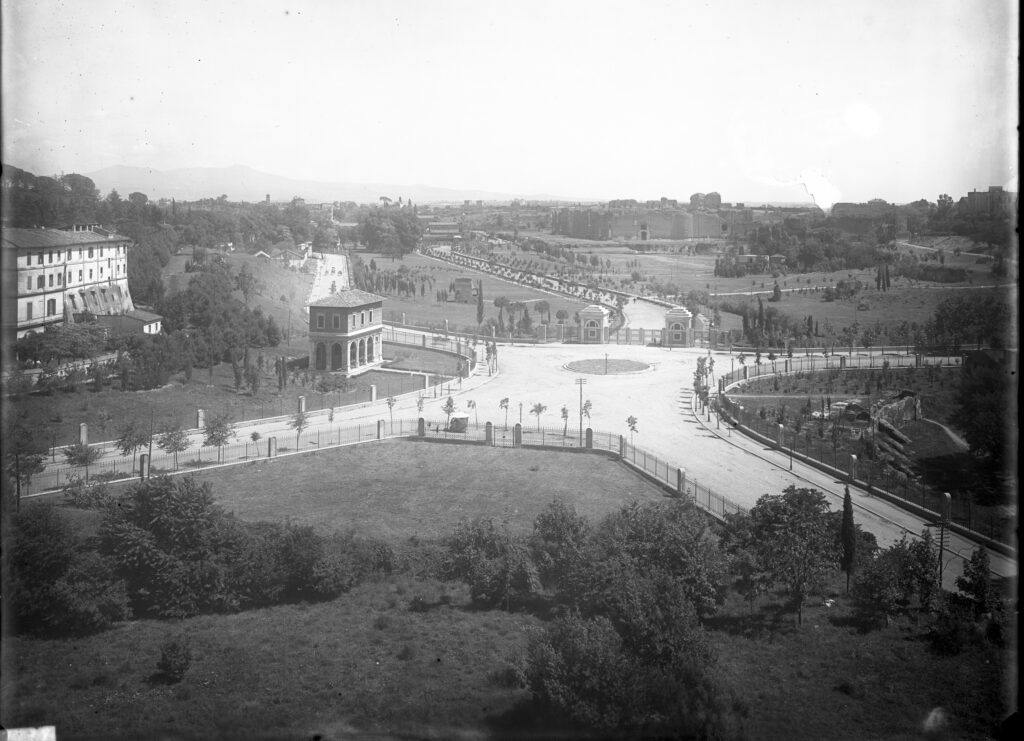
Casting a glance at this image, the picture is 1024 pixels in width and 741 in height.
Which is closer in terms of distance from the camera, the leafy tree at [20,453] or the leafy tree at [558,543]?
the leafy tree at [558,543]

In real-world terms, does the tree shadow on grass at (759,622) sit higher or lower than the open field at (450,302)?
lower

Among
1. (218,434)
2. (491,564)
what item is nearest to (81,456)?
(218,434)

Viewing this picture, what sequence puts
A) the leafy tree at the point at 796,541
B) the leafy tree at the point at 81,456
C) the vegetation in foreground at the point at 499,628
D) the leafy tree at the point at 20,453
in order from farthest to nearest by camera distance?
1. the leafy tree at the point at 81,456
2. the leafy tree at the point at 20,453
3. the leafy tree at the point at 796,541
4. the vegetation in foreground at the point at 499,628

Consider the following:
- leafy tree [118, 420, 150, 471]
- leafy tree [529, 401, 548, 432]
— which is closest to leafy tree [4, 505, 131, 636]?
leafy tree [118, 420, 150, 471]

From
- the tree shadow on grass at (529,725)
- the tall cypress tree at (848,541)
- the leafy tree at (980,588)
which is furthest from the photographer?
the tall cypress tree at (848,541)

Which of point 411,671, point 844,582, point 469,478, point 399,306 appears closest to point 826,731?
point 844,582

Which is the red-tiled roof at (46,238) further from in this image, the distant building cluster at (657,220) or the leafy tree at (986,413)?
the leafy tree at (986,413)

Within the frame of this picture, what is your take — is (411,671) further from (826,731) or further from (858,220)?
(858,220)

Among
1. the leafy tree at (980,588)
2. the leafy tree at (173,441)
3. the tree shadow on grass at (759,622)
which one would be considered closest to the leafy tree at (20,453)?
the leafy tree at (173,441)
